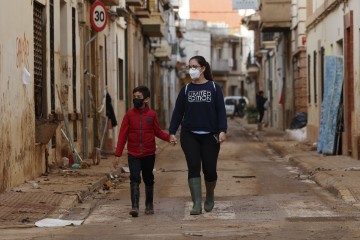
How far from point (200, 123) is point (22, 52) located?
468 centimetres

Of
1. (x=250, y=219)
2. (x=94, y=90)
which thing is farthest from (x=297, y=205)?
(x=94, y=90)

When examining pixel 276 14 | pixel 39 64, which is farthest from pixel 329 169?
pixel 276 14

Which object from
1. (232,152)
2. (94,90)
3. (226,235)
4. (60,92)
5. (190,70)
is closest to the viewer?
(226,235)

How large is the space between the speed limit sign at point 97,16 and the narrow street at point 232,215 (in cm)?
406

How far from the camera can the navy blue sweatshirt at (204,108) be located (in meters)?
13.5

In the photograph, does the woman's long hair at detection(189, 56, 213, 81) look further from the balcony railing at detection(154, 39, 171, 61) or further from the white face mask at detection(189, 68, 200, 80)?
the balcony railing at detection(154, 39, 171, 61)

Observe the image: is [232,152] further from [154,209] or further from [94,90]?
[154,209]

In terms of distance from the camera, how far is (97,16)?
75.6ft

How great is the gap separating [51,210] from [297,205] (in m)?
3.25

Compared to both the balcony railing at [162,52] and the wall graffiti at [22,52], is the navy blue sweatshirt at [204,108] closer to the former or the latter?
the wall graffiti at [22,52]

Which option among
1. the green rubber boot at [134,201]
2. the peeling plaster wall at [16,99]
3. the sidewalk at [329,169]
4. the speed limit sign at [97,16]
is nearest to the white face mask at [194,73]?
the green rubber boot at [134,201]

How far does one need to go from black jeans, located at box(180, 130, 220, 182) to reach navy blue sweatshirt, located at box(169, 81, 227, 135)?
11 cm

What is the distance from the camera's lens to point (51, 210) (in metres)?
13.7

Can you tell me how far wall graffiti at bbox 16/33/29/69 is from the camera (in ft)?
55.0
